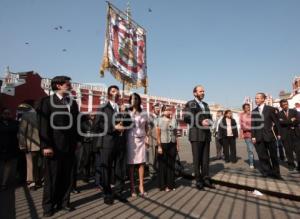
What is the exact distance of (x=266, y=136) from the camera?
6.06m

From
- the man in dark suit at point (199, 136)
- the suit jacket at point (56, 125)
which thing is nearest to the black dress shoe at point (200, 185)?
the man in dark suit at point (199, 136)

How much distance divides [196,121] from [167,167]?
1.12m

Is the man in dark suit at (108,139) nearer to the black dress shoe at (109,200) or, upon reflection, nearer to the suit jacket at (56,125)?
the black dress shoe at (109,200)

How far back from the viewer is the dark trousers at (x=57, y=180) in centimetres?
383

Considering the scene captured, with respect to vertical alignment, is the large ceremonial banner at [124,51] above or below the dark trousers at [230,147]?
above

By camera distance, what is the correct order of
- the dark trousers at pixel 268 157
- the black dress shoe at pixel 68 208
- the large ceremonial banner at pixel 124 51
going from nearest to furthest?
1. the black dress shoe at pixel 68 208
2. the dark trousers at pixel 268 157
3. the large ceremonial banner at pixel 124 51

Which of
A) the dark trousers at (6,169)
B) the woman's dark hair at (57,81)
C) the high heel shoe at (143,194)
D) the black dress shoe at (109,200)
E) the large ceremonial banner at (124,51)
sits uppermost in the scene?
the large ceremonial banner at (124,51)

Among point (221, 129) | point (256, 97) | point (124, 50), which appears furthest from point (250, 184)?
point (124, 50)

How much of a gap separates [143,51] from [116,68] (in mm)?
2126

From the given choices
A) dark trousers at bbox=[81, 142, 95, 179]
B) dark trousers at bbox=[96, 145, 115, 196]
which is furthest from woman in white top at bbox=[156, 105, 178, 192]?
dark trousers at bbox=[81, 142, 95, 179]

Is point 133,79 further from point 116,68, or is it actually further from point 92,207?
point 92,207

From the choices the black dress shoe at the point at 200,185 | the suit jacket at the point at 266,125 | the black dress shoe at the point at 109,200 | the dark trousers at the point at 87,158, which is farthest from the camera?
the dark trousers at the point at 87,158

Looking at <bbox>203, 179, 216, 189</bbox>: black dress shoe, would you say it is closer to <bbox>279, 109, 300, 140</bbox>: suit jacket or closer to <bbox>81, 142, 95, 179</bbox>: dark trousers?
<bbox>81, 142, 95, 179</bbox>: dark trousers

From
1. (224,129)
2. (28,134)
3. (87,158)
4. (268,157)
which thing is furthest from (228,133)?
(28,134)
